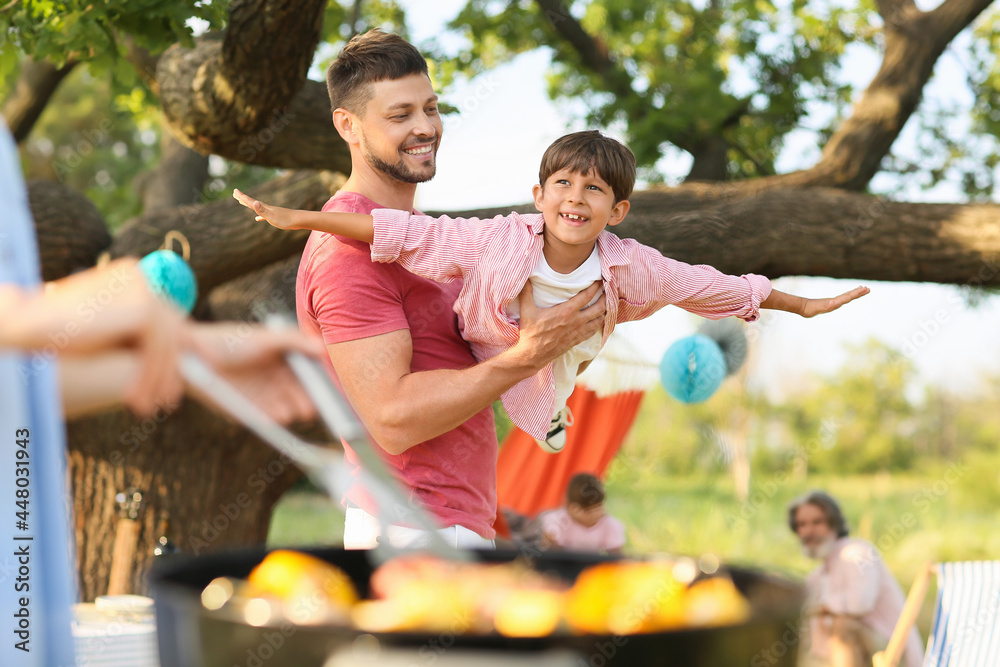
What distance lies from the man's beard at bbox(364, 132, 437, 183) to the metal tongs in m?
1.01

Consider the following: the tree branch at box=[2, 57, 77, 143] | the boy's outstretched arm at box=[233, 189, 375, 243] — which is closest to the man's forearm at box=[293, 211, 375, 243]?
the boy's outstretched arm at box=[233, 189, 375, 243]

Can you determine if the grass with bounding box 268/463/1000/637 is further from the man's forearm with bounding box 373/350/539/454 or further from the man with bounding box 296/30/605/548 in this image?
the man's forearm with bounding box 373/350/539/454

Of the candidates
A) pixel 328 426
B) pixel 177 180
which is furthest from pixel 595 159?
pixel 177 180

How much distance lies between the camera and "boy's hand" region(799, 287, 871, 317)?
2.00 meters

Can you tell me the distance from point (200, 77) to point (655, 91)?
332 cm

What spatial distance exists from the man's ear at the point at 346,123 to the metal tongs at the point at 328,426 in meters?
1.14

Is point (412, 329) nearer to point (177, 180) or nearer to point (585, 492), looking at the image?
point (585, 492)

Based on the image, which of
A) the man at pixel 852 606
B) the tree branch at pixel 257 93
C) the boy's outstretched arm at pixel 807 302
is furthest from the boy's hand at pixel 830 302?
the man at pixel 852 606

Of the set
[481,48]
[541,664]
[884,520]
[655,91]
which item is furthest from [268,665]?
[884,520]

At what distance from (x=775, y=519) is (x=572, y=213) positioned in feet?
47.7

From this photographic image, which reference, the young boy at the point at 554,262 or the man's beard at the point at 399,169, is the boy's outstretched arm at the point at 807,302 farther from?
the man's beard at the point at 399,169

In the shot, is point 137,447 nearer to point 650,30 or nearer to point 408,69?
point 408,69

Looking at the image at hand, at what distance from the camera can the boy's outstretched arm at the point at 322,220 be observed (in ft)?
5.63

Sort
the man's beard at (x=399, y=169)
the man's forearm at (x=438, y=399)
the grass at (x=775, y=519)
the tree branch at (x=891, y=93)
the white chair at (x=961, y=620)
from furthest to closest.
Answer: the grass at (x=775, y=519) → the tree branch at (x=891, y=93) → the white chair at (x=961, y=620) → the man's beard at (x=399, y=169) → the man's forearm at (x=438, y=399)
